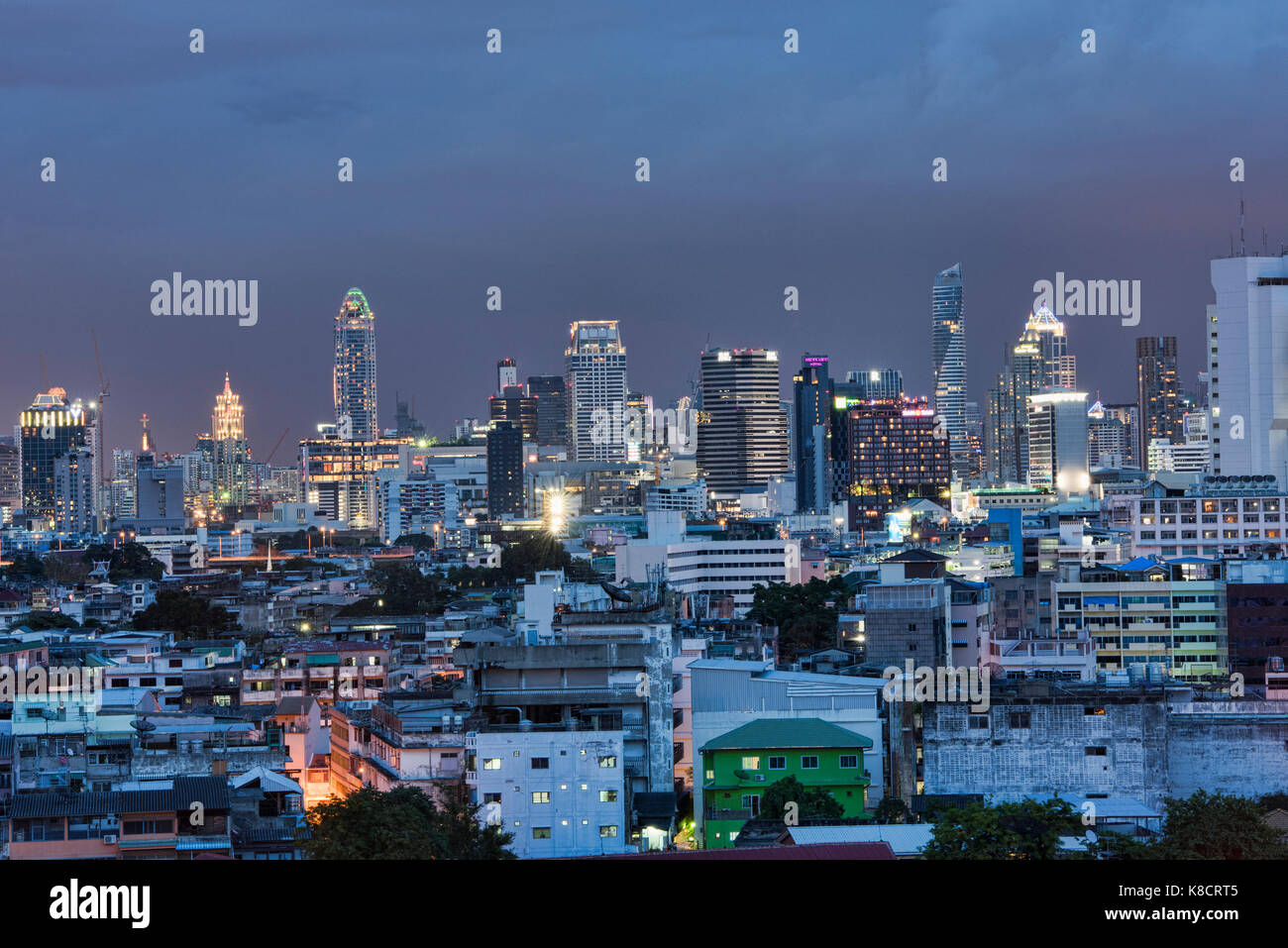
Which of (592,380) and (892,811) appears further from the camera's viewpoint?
(592,380)

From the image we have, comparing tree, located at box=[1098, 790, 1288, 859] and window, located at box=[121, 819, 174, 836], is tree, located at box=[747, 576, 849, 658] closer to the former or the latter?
tree, located at box=[1098, 790, 1288, 859]

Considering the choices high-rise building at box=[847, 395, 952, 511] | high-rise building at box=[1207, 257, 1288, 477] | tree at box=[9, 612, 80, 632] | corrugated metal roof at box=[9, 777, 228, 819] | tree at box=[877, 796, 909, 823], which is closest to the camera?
corrugated metal roof at box=[9, 777, 228, 819]

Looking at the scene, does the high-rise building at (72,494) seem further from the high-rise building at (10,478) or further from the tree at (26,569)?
the tree at (26,569)

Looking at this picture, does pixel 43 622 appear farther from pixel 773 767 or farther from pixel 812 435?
pixel 812 435

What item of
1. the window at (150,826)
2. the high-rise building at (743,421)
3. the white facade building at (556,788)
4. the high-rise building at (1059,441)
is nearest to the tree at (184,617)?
the white facade building at (556,788)

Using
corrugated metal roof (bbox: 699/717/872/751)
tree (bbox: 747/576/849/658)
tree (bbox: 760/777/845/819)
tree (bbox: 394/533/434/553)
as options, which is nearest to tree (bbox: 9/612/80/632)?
tree (bbox: 747/576/849/658)

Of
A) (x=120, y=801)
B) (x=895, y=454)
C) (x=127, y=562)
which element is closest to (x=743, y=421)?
(x=895, y=454)
